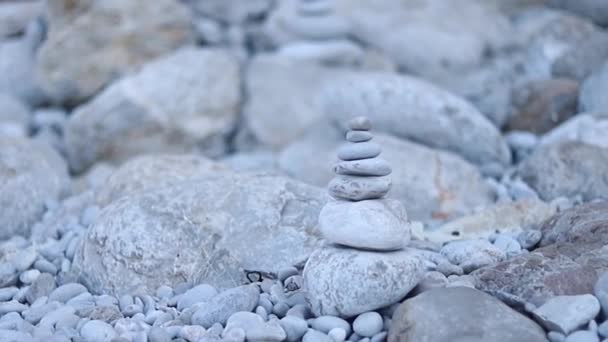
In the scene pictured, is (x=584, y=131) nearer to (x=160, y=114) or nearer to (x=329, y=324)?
(x=329, y=324)

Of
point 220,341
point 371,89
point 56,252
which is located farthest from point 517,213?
point 56,252

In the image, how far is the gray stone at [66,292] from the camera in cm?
360

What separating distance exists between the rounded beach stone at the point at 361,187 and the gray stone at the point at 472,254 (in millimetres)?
558

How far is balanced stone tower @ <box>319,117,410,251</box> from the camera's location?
10.0 ft

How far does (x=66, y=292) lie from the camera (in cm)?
362

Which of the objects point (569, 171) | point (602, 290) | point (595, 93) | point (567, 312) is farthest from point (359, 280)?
point (595, 93)

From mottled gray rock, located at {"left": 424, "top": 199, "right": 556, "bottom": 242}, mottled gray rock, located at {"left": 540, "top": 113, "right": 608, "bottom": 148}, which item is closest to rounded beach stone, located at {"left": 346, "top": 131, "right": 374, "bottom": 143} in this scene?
mottled gray rock, located at {"left": 424, "top": 199, "right": 556, "bottom": 242}

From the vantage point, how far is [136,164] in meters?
4.79

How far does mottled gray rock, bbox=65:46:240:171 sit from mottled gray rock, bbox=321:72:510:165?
1216 millimetres

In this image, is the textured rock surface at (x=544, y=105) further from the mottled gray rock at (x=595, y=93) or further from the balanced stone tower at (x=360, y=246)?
the balanced stone tower at (x=360, y=246)

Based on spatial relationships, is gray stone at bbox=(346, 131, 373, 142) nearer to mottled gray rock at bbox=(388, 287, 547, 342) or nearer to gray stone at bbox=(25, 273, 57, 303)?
mottled gray rock at bbox=(388, 287, 547, 342)

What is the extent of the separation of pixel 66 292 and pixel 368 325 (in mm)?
1415

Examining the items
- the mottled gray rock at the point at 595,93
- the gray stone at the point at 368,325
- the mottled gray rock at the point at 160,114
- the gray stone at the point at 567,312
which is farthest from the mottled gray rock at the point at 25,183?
the mottled gray rock at the point at 595,93

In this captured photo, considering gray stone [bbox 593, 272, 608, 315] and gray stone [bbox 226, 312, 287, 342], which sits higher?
gray stone [bbox 593, 272, 608, 315]
